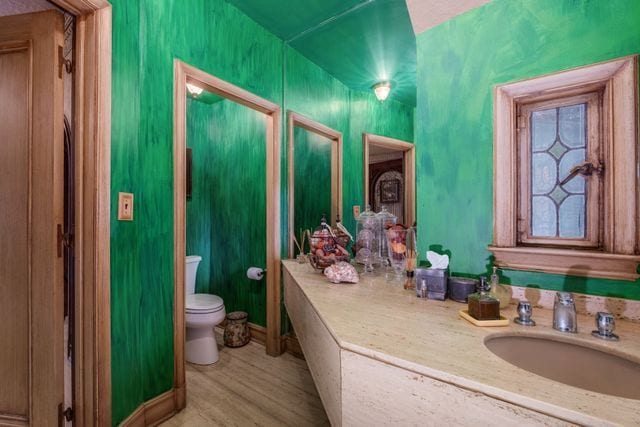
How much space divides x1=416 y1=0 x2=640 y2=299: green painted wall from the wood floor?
1.23 m

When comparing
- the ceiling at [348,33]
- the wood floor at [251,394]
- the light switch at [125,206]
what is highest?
the ceiling at [348,33]

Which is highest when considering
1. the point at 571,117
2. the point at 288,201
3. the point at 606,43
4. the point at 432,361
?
the point at 606,43

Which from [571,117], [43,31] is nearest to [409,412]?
[571,117]

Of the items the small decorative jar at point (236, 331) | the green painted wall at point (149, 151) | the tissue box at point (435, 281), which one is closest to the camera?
the tissue box at point (435, 281)

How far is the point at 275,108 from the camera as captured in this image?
225 centimetres

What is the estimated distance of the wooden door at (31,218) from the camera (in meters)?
1.19

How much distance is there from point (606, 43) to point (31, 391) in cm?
264

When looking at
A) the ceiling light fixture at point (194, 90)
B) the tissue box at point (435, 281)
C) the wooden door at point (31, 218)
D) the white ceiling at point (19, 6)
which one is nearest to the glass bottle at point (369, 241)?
the tissue box at point (435, 281)

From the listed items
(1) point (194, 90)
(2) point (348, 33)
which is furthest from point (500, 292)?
(1) point (194, 90)

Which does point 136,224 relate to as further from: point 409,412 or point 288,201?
point 409,412

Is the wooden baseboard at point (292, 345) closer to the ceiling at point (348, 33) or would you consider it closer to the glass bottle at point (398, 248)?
the glass bottle at point (398, 248)

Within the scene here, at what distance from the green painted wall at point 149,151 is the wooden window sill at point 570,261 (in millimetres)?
1677

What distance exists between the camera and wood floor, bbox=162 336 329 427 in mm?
1556

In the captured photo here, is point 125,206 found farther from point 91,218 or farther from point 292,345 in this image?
point 292,345
